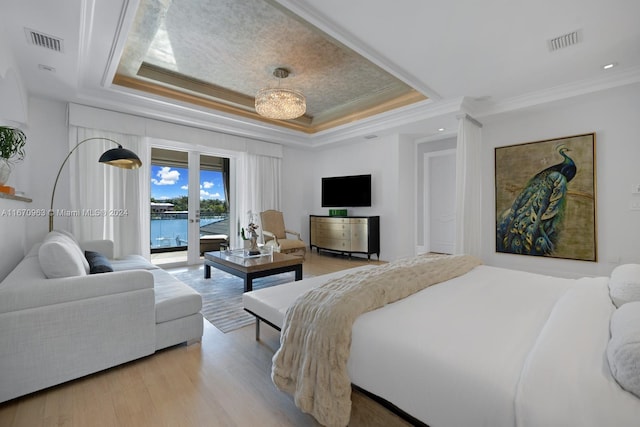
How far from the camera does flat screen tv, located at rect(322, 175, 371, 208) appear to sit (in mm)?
5926

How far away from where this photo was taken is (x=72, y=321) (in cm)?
170

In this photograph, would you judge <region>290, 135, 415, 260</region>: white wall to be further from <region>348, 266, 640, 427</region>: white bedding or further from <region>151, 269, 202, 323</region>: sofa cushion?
<region>151, 269, 202, 323</region>: sofa cushion

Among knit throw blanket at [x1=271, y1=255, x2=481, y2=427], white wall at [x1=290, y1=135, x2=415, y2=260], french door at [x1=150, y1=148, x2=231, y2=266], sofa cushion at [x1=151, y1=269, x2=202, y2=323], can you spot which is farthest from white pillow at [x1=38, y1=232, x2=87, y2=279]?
white wall at [x1=290, y1=135, x2=415, y2=260]

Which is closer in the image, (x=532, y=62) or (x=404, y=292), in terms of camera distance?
(x=404, y=292)

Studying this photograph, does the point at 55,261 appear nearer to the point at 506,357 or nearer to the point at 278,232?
the point at 506,357

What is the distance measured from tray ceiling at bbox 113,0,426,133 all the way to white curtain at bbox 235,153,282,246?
1117mm

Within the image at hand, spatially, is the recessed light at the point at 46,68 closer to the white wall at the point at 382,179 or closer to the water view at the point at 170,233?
the water view at the point at 170,233

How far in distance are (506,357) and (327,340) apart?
2.34 feet

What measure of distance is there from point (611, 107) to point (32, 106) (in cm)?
750

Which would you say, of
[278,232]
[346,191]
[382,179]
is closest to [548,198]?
[382,179]

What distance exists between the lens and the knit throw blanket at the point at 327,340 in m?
1.25

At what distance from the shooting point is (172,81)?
3.95 m

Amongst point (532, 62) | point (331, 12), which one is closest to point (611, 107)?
point (532, 62)

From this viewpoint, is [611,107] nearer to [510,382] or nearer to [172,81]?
[510,382]
